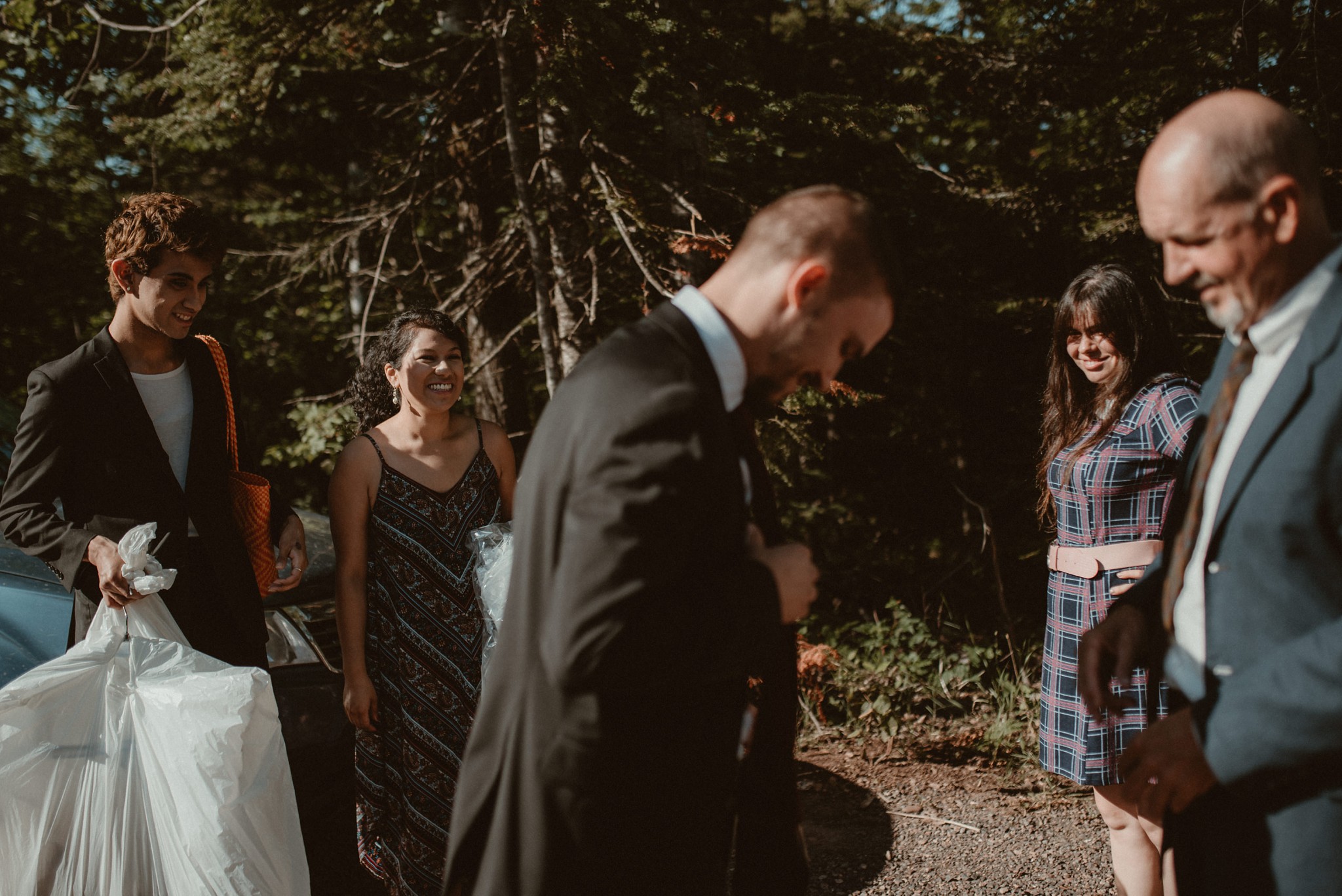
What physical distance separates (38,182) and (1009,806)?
8597 mm

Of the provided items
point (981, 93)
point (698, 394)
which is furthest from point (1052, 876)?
point (981, 93)

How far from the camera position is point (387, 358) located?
2.97 metres

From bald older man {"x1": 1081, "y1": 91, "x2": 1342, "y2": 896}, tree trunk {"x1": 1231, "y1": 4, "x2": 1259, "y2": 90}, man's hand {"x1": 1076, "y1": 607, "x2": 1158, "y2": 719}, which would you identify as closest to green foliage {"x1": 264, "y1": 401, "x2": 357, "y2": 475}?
man's hand {"x1": 1076, "y1": 607, "x2": 1158, "y2": 719}

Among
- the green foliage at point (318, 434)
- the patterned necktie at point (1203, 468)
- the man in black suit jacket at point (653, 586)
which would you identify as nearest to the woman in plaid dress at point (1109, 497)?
the patterned necktie at point (1203, 468)

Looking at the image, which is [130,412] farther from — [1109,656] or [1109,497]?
[1109,497]

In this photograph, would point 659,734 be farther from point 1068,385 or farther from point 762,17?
point 762,17

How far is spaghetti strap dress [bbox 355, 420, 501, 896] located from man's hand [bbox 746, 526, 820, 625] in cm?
148

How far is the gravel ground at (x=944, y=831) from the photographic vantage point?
136 inches

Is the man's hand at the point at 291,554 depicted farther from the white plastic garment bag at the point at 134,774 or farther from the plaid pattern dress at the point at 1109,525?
the plaid pattern dress at the point at 1109,525

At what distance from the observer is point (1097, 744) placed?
2.76 meters

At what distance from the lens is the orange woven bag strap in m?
2.77

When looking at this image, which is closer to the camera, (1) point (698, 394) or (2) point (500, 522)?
(1) point (698, 394)

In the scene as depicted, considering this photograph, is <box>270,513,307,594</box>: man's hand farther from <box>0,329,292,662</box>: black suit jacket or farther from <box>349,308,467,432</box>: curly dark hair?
<box>349,308,467,432</box>: curly dark hair

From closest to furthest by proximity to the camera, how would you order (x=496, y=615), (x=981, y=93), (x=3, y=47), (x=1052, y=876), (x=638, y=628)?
(x=638, y=628)
(x=496, y=615)
(x=1052, y=876)
(x=981, y=93)
(x=3, y=47)
